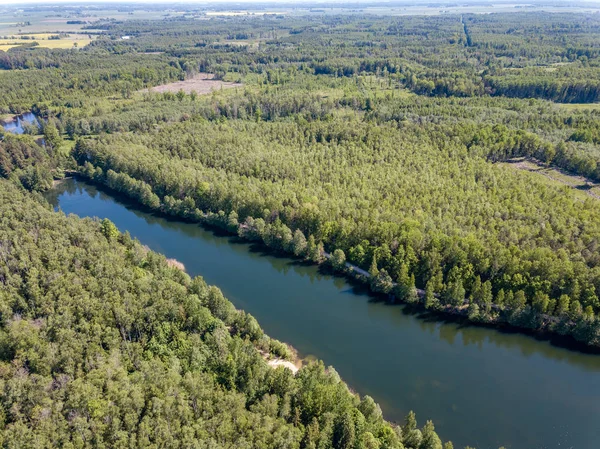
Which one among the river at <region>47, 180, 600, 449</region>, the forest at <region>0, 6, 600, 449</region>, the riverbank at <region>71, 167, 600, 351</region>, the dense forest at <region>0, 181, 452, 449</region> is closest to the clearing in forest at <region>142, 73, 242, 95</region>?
the forest at <region>0, 6, 600, 449</region>

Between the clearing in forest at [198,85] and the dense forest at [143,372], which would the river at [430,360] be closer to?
the dense forest at [143,372]

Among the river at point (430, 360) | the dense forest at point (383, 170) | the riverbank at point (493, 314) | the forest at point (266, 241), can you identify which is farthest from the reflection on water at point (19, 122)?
the riverbank at point (493, 314)

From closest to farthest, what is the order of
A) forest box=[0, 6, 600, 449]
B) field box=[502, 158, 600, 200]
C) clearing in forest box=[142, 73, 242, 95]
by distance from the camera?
forest box=[0, 6, 600, 449]
field box=[502, 158, 600, 200]
clearing in forest box=[142, 73, 242, 95]

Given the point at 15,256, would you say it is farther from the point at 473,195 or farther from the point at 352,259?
the point at 473,195

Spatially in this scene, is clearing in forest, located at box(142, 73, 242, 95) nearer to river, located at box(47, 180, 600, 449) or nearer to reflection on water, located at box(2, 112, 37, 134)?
reflection on water, located at box(2, 112, 37, 134)

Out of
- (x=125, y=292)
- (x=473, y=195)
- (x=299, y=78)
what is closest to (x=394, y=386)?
(x=125, y=292)

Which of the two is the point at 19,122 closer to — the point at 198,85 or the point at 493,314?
the point at 198,85
